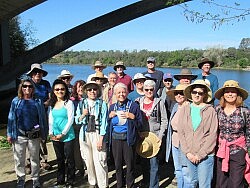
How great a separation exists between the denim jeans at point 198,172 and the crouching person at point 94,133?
954 mm

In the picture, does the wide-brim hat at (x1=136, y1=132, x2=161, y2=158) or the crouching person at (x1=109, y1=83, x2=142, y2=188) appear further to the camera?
the wide-brim hat at (x1=136, y1=132, x2=161, y2=158)

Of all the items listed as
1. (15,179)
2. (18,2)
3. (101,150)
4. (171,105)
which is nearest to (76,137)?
(101,150)

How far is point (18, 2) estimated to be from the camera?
448 inches

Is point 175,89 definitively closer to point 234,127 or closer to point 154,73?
point 234,127

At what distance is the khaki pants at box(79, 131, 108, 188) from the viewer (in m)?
3.76

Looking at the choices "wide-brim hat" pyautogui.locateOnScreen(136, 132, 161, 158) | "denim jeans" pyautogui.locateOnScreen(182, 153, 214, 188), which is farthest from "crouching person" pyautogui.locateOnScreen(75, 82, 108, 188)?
"denim jeans" pyautogui.locateOnScreen(182, 153, 214, 188)

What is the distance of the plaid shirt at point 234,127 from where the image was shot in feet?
10.0

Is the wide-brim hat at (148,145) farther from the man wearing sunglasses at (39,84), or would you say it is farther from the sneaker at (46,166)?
the sneaker at (46,166)

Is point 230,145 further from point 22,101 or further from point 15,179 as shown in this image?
point 15,179

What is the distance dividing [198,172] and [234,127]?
0.56m

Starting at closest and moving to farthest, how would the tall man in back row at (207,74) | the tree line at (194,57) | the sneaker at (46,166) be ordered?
the tall man in back row at (207,74) < the sneaker at (46,166) < the tree line at (194,57)

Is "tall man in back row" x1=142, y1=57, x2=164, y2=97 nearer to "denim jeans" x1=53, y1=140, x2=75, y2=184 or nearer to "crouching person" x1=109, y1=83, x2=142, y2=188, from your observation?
"crouching person" x1=109, y1=83, x2=142, y2=188

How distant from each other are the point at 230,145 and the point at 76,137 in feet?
6.51

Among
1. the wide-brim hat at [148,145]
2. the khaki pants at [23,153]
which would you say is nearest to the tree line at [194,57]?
the wide-brim hat at [148,145]
